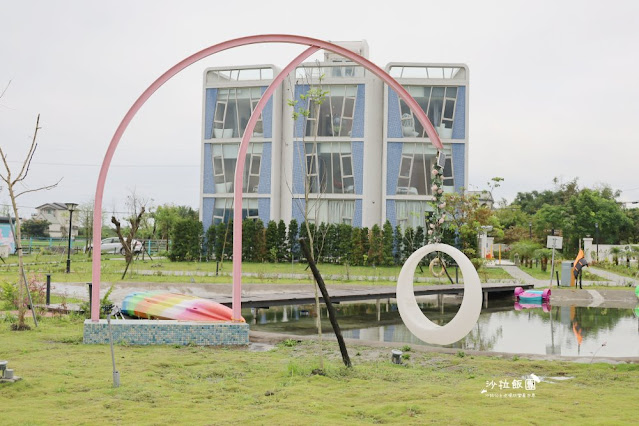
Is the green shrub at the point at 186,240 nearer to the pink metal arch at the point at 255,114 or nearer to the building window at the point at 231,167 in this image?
the building window at the point at 231,167

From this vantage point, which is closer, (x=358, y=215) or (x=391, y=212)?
(x=391, y=212)

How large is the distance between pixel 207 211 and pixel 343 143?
833 centimetres

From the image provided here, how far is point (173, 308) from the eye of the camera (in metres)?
11.0

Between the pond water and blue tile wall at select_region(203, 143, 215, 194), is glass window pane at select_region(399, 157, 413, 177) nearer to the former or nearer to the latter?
blue tile wall at select_region(203, 143, 215, 194)

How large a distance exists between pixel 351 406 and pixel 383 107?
92.1 feet

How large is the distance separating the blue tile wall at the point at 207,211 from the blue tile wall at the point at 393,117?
33.9 feet

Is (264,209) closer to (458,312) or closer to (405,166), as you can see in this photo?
(405,166)

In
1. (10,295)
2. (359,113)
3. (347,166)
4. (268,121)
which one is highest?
(359,113)

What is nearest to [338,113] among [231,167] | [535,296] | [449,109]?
[449,109]

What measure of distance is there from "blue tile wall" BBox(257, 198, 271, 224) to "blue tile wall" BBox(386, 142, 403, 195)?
6.38m

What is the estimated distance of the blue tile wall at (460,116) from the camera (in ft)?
102

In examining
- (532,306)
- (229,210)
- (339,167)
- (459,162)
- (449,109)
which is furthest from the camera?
(229,210)

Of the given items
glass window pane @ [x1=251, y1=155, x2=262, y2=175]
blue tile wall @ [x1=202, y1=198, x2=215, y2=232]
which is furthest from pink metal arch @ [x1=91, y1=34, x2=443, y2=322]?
blue tile wall @ [x1=202, y1=198, x2=215, y2=232]

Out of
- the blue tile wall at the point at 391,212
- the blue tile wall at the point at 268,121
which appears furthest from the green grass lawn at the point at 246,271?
the blue tile wall at the point at 268,121
